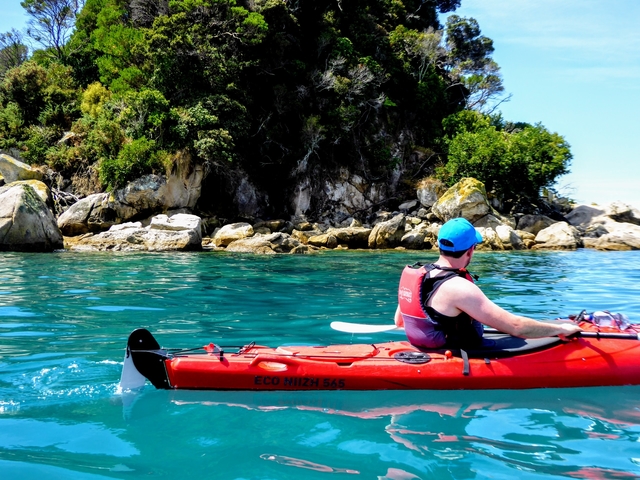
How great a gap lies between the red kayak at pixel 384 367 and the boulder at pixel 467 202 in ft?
64.3

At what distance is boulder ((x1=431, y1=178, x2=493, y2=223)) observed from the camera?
24.0 metres

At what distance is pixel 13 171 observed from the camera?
74.1ft

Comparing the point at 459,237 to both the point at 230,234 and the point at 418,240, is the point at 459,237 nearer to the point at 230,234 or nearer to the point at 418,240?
the point at 230,234

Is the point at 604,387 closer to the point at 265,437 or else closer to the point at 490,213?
the point at 265,437

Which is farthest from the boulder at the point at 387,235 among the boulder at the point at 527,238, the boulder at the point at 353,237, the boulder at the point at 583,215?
the boulder at the point at 583,215

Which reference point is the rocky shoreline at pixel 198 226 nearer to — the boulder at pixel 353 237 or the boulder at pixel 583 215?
the boulder at pixel 353 237

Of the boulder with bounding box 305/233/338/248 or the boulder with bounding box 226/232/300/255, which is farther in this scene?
the boulder with bounding box 305/233/338/248

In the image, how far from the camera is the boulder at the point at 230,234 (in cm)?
2116

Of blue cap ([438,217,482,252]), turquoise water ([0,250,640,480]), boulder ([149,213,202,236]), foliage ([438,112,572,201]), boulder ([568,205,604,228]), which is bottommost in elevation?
turquoise water ([0,250,640,480])

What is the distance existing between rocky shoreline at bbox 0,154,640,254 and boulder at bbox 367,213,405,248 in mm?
43

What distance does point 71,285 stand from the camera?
10.2 meters

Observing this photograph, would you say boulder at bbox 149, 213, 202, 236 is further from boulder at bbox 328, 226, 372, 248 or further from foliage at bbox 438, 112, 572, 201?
foliage at bbox 438, 112, 572, 201

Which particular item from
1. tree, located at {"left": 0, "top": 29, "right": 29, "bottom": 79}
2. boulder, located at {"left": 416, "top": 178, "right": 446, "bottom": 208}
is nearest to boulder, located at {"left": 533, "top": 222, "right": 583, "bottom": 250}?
boulder, located at {"left": 416, "top": 178, "right": 446, "bottom": 208}

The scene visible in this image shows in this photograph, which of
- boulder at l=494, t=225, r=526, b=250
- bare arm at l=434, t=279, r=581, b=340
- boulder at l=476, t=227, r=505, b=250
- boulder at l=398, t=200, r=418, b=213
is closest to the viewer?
bare arm at l=434, t=279, r=581, b=340
